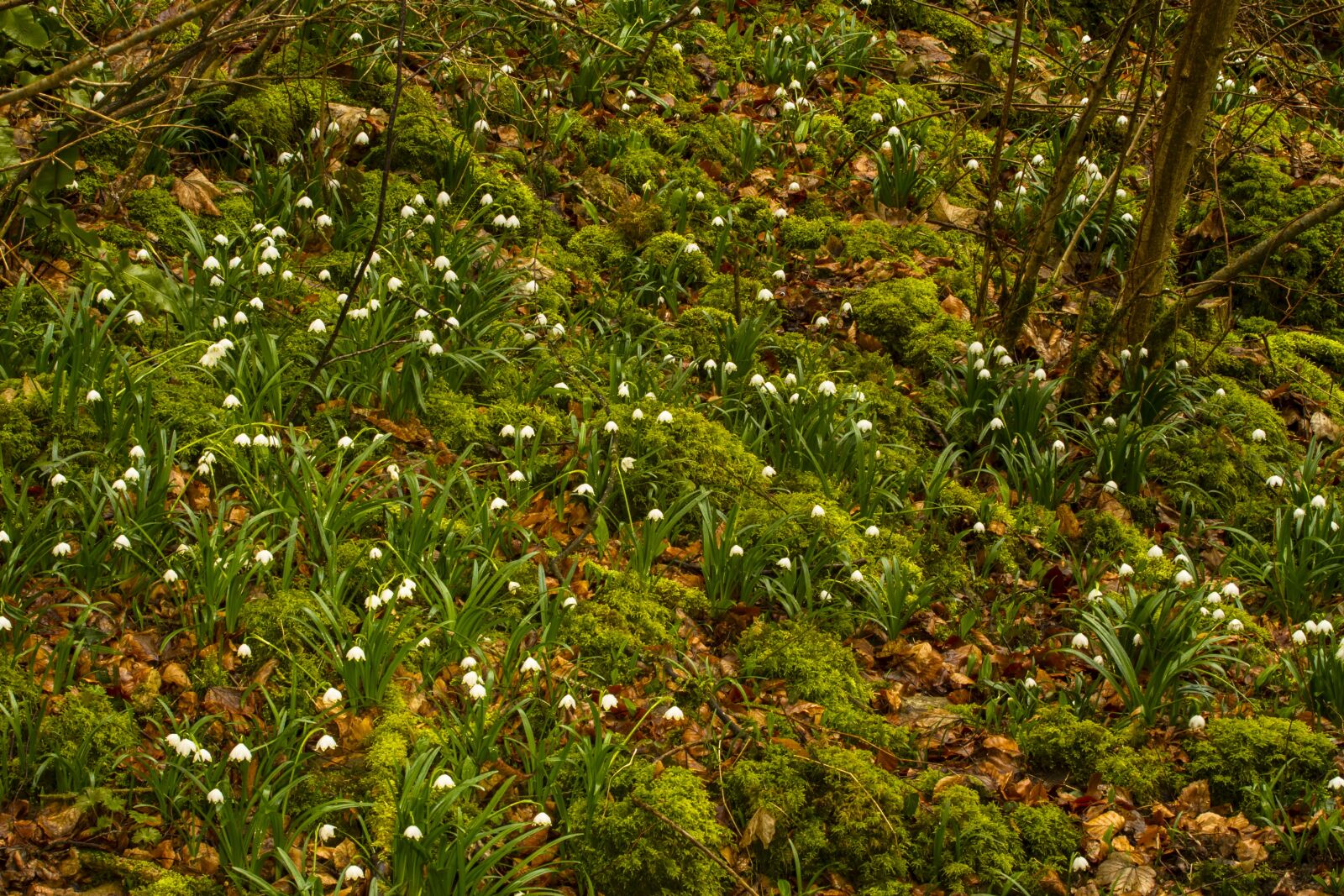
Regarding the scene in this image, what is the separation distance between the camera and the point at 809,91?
710cm

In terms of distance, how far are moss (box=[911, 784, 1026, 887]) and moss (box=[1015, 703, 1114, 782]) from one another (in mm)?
364

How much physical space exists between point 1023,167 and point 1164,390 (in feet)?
4.92

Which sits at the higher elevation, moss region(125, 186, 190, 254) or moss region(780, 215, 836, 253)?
moss region(125, 186, 190, 254)

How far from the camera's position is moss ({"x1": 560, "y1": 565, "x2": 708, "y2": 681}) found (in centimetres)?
373

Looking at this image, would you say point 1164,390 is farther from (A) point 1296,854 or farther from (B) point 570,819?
(B) point 570,819

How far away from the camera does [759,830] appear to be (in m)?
3.28

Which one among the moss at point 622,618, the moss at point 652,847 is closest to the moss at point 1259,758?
the moss at point 652,847

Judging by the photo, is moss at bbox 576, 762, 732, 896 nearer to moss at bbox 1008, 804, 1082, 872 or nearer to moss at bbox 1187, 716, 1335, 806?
moss at bbox 1008, 804, 1082, 872

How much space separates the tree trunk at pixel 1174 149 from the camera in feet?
16.8

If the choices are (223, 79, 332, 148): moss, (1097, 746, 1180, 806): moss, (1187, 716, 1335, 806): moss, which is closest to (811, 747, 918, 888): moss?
(1097, 746, 1180, 806): moss

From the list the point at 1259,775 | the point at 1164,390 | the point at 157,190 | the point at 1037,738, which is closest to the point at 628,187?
the point at 157,190

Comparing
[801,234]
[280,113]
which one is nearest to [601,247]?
[801,234]

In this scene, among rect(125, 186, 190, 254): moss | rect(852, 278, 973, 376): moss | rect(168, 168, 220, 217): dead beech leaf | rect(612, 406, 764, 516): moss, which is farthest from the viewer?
rect(852, 278, 973, 376): moss

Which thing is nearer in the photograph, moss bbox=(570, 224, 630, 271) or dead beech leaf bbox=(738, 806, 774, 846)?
dead beech leaf bbox=(738, 806, 774, 846)
